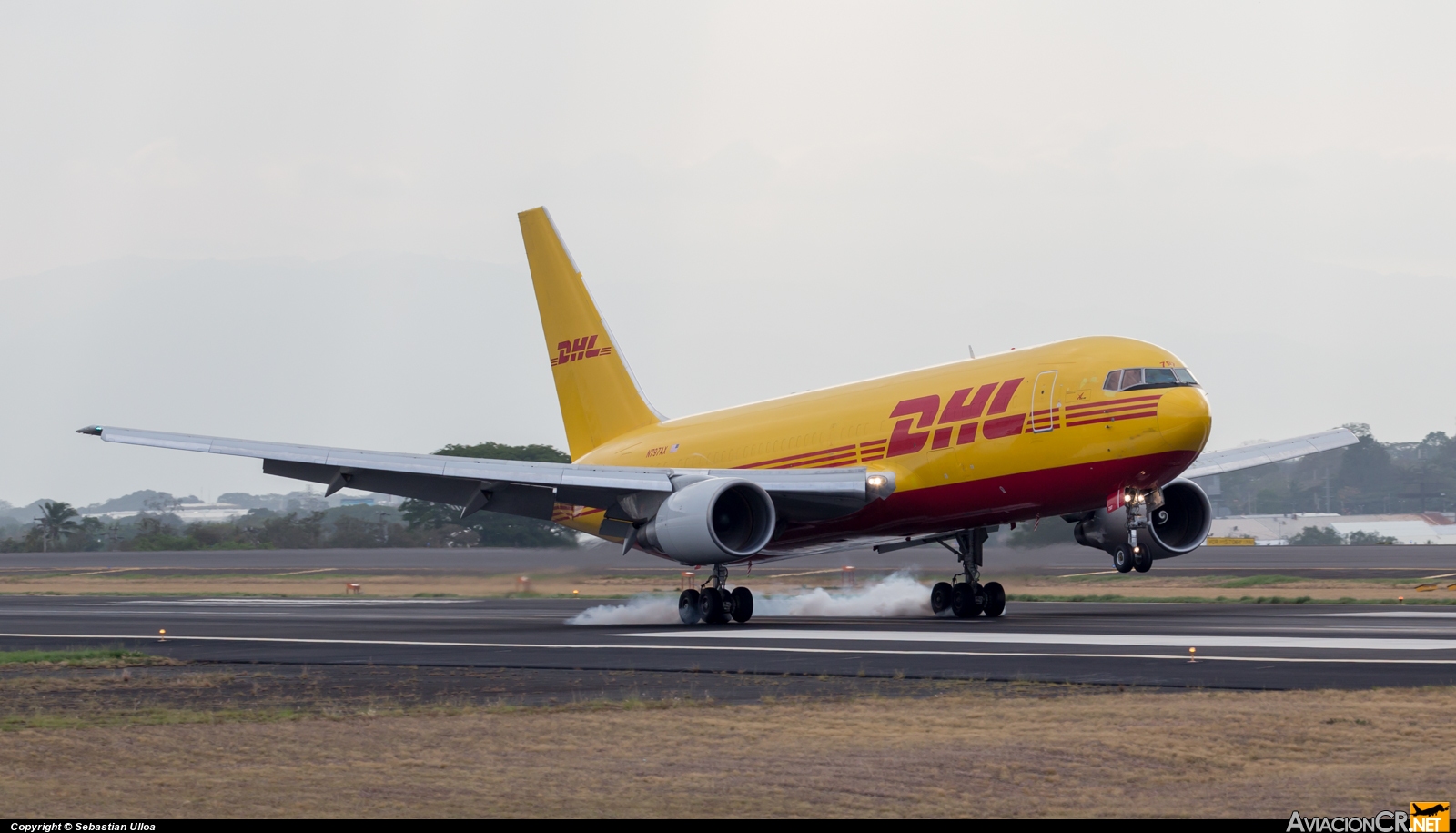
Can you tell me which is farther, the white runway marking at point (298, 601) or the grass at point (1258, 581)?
the grass at point (1258, 581)

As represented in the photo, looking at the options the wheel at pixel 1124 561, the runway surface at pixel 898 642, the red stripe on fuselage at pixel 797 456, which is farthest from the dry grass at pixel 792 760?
Answer: the red stripe on fuselage at pixel 797 456

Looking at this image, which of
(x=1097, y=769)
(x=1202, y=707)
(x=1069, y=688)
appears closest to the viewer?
(x=1097, y=769)

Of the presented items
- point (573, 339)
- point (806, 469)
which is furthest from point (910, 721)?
point (573, 339)

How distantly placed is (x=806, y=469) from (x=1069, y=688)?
15484 mm

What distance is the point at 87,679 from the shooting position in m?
18.8

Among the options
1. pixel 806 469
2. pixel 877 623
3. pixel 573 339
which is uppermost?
pixel 573 339

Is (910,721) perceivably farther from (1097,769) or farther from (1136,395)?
(1136,395)

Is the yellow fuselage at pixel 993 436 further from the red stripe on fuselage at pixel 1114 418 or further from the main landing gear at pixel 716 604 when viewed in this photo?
the main landing gear at pixel 716 604

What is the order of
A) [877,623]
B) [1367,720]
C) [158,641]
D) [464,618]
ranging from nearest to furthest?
1. [1367,720]
2. [158,641]
3. [877,623]
4. [464,618]

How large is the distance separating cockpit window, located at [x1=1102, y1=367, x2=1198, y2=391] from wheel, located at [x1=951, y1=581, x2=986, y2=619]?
648 centimetres

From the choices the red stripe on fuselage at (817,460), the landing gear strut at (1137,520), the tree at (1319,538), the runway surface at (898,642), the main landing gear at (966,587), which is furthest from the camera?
the tree at (1319,538)

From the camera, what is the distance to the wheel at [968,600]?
104ft

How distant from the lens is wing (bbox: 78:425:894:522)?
97.7 ft

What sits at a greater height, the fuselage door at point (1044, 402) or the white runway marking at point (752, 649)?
the fuselage door at point (1044, 402)
